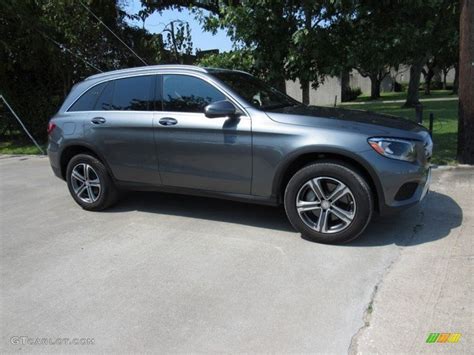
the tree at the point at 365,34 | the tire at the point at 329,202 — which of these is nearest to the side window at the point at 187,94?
the tire at the point at 329,202

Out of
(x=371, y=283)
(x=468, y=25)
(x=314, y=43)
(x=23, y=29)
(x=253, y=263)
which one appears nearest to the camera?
(x=371, y=283)

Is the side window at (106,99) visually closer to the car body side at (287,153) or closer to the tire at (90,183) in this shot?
the car body side at (287,153)

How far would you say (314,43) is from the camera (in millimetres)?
7535

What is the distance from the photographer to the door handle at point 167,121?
16.6 ft

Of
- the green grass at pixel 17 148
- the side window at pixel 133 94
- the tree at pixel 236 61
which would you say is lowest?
the green grass at pixel 17 148

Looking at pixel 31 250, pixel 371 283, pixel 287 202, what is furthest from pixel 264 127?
pixel 31 250

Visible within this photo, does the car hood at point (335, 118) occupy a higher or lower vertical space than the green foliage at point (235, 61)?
lower

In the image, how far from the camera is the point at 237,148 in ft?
15.5

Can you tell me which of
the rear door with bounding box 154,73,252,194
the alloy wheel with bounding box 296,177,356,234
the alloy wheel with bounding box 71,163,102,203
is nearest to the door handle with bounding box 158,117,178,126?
the rear door with bounding box 154,73,252,194

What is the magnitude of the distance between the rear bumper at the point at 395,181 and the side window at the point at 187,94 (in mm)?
1748

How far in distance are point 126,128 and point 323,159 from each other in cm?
235

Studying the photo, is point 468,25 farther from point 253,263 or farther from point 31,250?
point 31,250

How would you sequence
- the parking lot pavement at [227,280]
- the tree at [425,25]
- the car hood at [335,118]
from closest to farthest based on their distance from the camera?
the parking lot pavement at [227,280] → the car hood at [335,118] → the tree at [425,25]

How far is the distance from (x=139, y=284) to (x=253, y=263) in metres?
1.02
